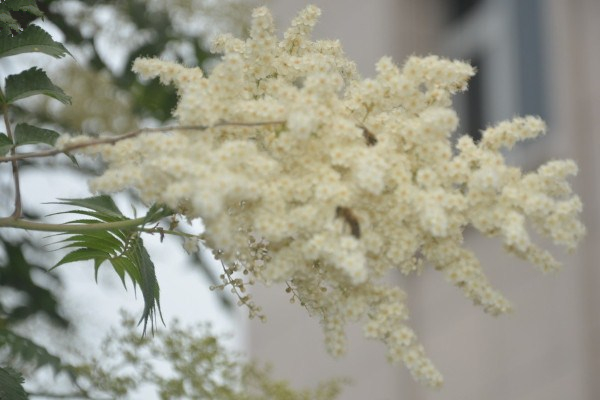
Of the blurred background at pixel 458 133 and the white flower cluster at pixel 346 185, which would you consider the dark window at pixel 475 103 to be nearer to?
the blurred background at pixel 458 133

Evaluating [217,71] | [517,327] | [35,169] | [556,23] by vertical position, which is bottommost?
[217,71]

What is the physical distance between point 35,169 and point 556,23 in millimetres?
3402

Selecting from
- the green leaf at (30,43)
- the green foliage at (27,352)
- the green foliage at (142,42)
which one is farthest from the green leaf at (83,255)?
the green foliage at (142,42)

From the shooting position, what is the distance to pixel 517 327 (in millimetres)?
6699

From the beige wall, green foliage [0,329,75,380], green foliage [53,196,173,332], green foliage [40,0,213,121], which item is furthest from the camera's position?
the beige wall

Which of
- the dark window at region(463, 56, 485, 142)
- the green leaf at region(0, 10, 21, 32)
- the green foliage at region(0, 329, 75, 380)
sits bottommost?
the green foliage at region(0, 329, 75, 380)

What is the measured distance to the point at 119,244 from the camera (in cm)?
213

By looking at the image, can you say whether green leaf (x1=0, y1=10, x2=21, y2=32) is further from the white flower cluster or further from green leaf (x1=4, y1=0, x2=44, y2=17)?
the white flower cluster

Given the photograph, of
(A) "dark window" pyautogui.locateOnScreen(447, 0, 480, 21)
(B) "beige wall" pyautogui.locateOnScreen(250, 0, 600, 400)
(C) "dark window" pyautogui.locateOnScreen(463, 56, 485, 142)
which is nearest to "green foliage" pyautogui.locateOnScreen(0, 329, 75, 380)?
(B) "beige wall" pyautogui.locateOnScreen(250, 0, 600, 400)

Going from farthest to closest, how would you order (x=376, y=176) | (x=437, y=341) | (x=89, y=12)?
1. (x=437, y=341)
2. (x=89, y=12)
3. (x=376, y=176)

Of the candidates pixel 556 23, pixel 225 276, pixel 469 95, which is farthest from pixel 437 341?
pixel 225 276

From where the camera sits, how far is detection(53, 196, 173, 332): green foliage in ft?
6.68

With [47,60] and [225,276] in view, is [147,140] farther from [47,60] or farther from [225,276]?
[47,60]

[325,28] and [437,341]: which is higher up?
[325,28]
